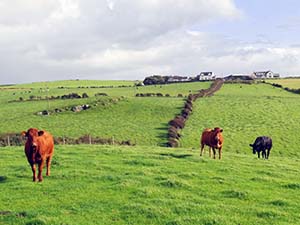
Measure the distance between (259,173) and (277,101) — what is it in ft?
197

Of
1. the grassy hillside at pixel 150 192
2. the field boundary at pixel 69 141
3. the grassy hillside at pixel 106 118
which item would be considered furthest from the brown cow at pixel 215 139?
the grassy hillside at pixel 106 118

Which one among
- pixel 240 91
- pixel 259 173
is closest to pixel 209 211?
pixel 259 173

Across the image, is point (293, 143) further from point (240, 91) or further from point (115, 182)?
point (240, 91)

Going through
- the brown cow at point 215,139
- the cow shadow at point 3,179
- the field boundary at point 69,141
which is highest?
the brown cow at point 215,139

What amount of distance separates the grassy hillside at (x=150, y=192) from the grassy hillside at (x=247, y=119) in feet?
82.2

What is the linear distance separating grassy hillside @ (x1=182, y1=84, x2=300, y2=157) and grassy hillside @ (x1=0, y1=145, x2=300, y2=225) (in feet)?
82.2

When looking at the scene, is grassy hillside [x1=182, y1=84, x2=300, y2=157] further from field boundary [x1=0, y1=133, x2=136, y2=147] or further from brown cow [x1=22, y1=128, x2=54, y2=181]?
brown cow [x1=22, y1=128, x2=54, y2=181]

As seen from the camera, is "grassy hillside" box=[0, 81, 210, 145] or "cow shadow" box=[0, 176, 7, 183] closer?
"cow shadow" box=[0, 176, 7, 183]

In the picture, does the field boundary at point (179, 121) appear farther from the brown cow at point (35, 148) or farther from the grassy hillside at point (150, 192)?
the brown cow at point (35, 148)

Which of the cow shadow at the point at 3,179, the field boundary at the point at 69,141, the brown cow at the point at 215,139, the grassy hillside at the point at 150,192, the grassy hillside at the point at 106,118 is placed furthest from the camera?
the grassy hillside at the point at 106,118

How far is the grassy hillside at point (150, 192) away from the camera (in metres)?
16.0

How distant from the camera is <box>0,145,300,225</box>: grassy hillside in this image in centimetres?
1602

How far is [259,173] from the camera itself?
80.9ft

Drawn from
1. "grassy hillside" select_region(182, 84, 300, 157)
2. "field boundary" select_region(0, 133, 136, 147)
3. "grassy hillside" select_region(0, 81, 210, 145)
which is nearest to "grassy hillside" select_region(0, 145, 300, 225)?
"field boundary" select_region(0, 133, 136, 147)
